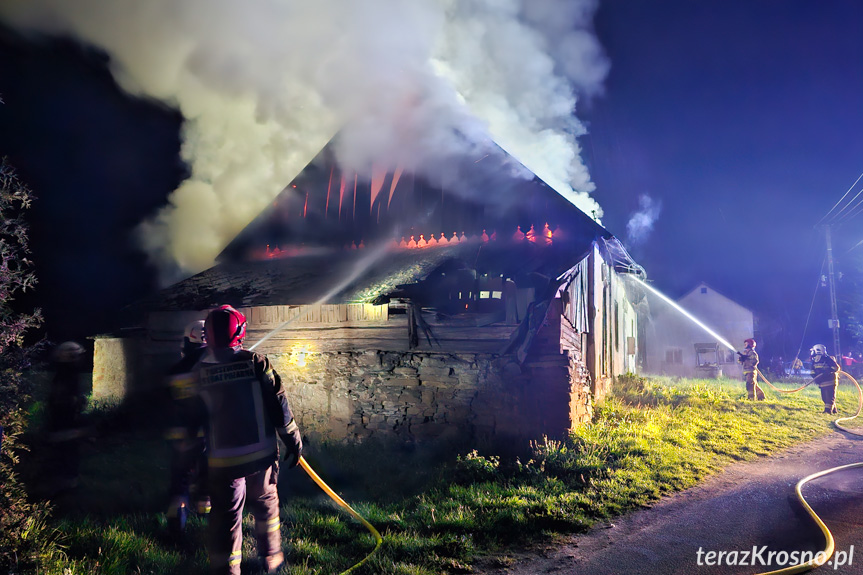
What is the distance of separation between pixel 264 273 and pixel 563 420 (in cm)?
746

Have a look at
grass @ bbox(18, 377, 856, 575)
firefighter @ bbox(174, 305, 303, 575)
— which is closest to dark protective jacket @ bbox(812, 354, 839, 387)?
grass @ bbox(18, 377, 856, 575)

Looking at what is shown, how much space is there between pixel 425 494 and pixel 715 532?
9.90 feet

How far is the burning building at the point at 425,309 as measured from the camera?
319 inches

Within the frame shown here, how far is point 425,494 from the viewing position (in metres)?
5.62

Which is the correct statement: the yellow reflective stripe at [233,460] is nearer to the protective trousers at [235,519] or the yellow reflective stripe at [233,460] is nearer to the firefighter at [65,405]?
the protective trousers at [235,519]

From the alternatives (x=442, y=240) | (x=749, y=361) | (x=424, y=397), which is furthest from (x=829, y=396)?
(x=424, y=397)

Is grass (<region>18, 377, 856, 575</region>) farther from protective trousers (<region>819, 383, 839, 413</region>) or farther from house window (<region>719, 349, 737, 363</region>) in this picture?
house window (<region>719, 349, 737, 363</region>)

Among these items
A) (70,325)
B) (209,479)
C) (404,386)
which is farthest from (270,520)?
(70,325)

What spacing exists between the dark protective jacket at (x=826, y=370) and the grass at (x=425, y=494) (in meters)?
3.02

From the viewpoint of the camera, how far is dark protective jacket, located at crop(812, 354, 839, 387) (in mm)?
11852

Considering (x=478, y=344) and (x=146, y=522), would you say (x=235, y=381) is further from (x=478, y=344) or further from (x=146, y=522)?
(x=478, y=344)

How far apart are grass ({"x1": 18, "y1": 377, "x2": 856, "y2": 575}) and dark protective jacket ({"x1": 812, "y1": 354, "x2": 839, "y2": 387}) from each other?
9.91 ft

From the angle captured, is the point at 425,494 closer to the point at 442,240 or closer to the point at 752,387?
the point at 442,240

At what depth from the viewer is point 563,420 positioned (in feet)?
25.5
